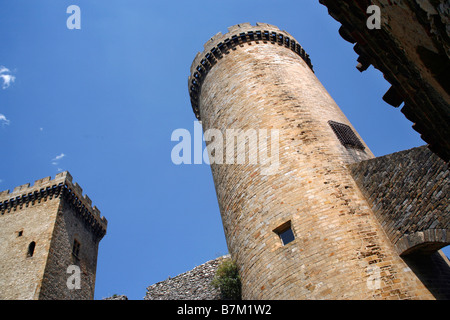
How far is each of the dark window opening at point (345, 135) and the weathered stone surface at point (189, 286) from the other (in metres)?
5.79

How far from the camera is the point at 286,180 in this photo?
8.66 meters

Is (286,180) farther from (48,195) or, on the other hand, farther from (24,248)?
(48,195)

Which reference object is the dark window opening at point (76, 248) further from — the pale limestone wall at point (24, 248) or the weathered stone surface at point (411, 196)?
the weathered stone surface at point (411, 196)

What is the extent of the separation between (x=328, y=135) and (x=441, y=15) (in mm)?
7317

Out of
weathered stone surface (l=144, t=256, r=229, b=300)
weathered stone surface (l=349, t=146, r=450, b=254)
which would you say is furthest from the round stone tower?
weathered stone surface (l=144, t=256, r=229, b=300)

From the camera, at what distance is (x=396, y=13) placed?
3.06 m

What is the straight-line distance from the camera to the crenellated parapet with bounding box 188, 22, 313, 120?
13.4 m

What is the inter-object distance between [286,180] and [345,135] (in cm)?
278

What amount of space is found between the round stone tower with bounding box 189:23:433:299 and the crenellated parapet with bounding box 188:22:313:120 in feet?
0.14

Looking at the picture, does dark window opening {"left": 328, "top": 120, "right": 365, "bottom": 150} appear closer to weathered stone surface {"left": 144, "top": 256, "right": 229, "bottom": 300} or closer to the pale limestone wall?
weathered stone surface {"left": 144, "top": 256, "right": 229, "bottom": 300}

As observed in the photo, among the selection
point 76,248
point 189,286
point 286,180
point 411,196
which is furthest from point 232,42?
point 76,248

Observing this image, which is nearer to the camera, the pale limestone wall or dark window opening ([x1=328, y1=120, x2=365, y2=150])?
dark window opening ([x1=328, y1=120, x2=365, y2=150])
